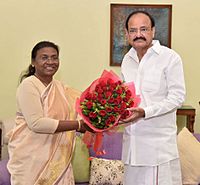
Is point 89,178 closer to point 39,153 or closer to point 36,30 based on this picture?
point 39,153

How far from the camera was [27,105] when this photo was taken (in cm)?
249

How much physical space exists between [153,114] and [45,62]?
2.66 feet

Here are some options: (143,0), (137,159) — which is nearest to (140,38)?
(137,159)

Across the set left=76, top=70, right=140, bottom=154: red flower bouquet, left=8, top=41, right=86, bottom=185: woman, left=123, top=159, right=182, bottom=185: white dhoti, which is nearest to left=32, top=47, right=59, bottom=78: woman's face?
left=8, top=41, right=86, bottom=185: woman

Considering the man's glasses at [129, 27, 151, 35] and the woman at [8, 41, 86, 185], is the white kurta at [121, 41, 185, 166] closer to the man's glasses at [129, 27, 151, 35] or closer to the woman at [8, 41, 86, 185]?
the man's glasses at [129, 27, 151, 35]

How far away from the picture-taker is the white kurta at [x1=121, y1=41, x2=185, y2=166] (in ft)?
7.35

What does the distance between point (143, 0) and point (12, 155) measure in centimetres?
253

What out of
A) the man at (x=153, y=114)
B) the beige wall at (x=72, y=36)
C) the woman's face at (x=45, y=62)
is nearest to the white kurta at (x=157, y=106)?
the man at (x=153, y=114)

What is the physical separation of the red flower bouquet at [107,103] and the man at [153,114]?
57mm

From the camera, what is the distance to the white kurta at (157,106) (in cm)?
224

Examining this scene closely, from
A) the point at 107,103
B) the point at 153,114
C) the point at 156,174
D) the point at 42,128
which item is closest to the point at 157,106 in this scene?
the point at 153,114

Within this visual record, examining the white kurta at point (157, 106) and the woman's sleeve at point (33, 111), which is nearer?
the white kurta at point (157, 106)

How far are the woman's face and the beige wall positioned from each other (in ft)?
5.99

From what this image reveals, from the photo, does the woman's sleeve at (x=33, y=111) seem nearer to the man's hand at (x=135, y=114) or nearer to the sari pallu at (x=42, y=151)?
the sari pallu at (x=42, y=151)
